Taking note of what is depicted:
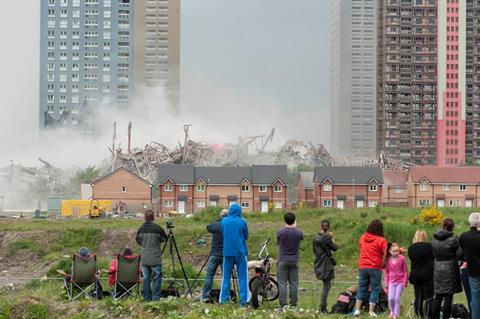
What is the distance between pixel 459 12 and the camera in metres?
136

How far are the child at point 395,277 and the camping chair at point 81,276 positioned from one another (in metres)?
7.06

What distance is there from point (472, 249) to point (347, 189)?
65.1 metres

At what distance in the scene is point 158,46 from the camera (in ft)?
521

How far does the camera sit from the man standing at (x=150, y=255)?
65.1ft

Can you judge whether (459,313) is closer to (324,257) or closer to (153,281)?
(324,257)

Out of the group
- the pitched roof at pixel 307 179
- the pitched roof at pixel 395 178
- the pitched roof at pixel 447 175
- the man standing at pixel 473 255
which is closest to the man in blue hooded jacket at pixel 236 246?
the man standing at pixel 473 255

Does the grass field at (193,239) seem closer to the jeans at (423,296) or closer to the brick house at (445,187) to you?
the jeans at (423,296)

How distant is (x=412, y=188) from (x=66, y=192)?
4271 centimetres

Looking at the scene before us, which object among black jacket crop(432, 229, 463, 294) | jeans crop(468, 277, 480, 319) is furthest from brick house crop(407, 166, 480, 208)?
jeans crop(468, 277, 480, 319)

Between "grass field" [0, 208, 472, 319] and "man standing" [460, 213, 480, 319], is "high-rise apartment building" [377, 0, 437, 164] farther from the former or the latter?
"man standing" [460, 213, 480, 319]

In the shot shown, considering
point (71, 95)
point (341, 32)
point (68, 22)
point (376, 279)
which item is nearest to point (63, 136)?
point (71, 95)

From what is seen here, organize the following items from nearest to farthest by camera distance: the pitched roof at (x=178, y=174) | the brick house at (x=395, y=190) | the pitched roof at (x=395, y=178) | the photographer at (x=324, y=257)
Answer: the photographer at (x=324, y=257)
the pitched roof at (x=178, y=174)
the brick house at (x=395, y=190)
the pitched roof at (x=395, y=178)

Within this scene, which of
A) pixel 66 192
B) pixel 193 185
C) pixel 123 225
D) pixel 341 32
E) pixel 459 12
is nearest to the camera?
pixel 123 225

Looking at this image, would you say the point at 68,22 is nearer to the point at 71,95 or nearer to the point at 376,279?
the point at 71,95
